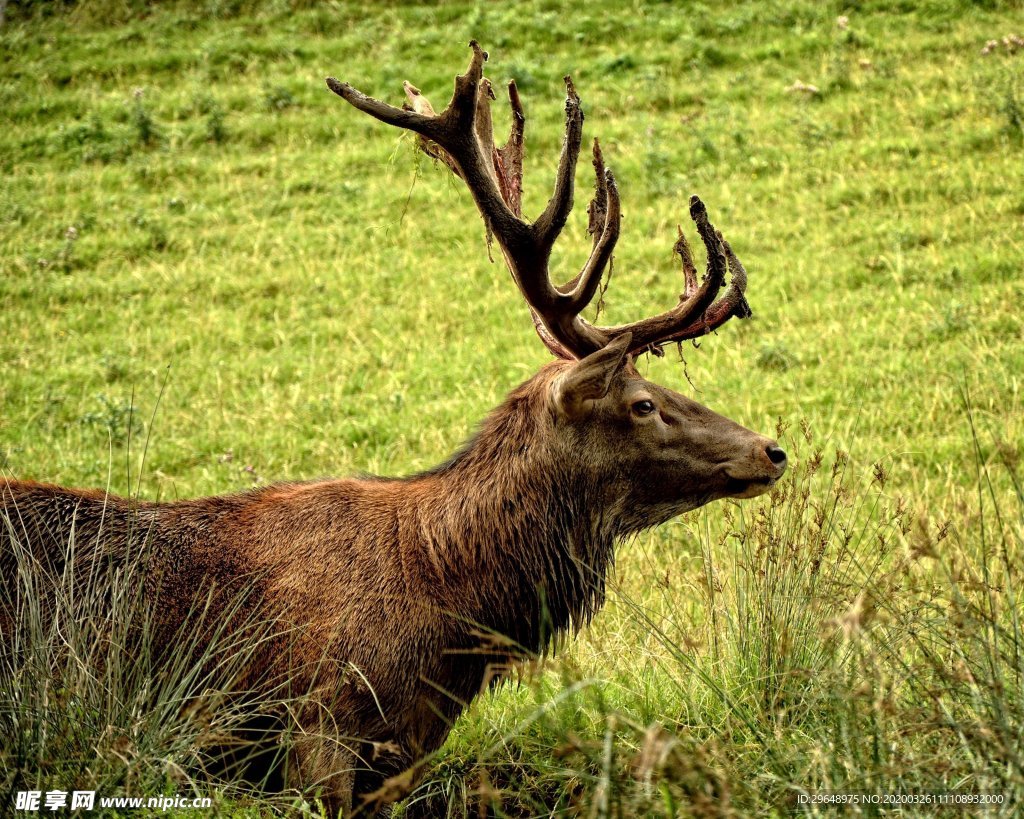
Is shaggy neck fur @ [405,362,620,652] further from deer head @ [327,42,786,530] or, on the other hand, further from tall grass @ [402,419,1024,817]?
tall grass @ [402,419,1024,817]

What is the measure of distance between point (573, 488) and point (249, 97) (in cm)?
1281

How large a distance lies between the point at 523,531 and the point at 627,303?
6682mm

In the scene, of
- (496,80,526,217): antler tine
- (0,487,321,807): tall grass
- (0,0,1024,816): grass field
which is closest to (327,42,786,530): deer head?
(0,0,1024,816): grass field

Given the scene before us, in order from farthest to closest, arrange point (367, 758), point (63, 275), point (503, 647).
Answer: point (63, 275)
point (503, 647)
point (367, 758)

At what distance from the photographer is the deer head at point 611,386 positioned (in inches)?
187

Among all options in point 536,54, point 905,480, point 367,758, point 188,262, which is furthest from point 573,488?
point 536,54

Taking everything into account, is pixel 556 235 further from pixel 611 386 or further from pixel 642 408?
pixel 642 408

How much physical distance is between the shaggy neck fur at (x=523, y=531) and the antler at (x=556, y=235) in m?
0.33

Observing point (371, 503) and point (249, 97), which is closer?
point (371, 503)

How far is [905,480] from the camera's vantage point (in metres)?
8.16

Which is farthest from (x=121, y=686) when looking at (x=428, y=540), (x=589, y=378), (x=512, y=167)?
(x=512, y=167)

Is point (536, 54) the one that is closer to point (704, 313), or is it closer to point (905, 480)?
point (905, 480)

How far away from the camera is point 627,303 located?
1117 cm

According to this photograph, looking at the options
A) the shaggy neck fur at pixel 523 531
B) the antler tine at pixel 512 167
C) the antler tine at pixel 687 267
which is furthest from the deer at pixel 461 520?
the antler tine at pixel 512 167
